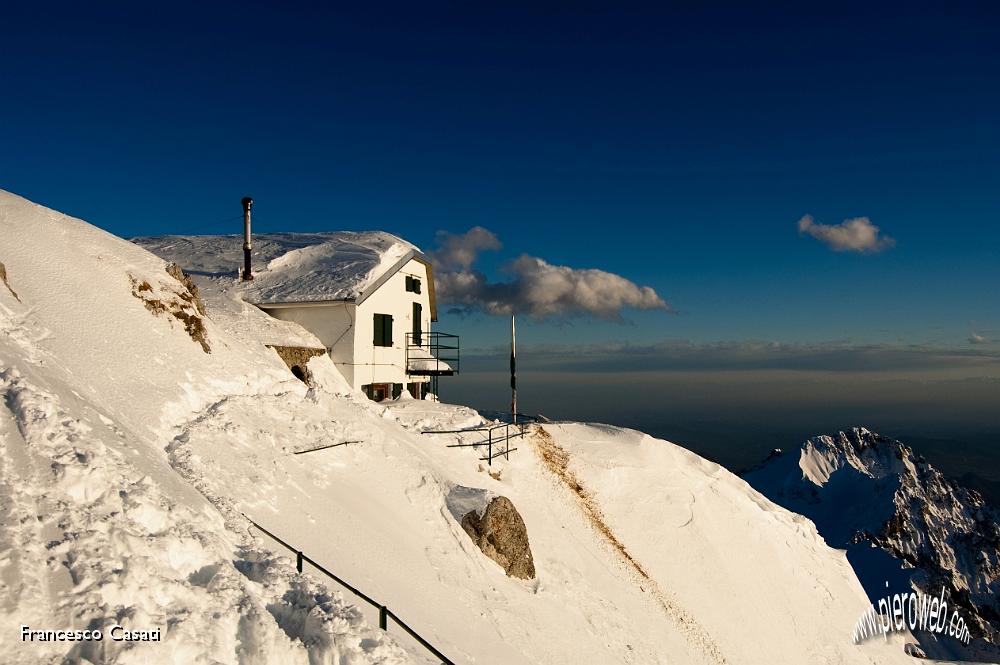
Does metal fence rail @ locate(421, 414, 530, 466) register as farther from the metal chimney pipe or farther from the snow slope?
the metal chimney pipe

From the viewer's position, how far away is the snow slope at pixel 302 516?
6945 mm

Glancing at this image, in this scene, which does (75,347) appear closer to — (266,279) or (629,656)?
(629,656)

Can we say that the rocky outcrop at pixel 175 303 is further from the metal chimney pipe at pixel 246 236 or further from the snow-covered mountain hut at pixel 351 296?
the metal chimney pipe at pixel 246 236

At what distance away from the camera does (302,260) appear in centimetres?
3375

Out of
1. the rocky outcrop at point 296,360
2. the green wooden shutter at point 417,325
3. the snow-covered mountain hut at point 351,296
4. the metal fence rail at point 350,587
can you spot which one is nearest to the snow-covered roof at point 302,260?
the snow-covered mountain hut at point 351,296

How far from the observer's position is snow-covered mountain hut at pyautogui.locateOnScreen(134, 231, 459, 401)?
95.1 feet

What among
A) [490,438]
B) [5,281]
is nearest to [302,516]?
[5,281]

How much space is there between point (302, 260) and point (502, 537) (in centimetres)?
2244

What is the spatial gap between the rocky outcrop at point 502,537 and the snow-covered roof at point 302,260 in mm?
14878

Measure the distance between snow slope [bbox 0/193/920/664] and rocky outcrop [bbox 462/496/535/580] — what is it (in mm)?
462

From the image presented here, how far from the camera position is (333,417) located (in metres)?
18.6

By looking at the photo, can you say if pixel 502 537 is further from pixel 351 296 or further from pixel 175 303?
pixel 351 296

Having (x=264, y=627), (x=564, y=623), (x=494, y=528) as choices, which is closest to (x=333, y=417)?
(x=494, y=528)

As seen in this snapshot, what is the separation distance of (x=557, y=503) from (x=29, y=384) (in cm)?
1688
